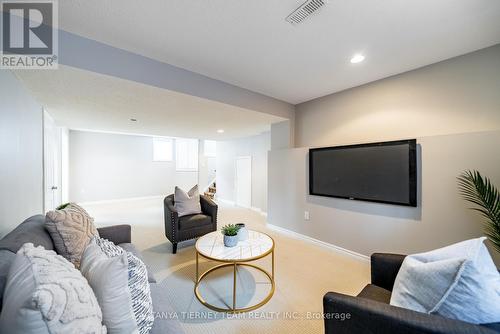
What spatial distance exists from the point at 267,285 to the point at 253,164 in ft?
12.8

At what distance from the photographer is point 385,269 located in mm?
1489

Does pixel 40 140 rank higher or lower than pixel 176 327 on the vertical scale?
higher

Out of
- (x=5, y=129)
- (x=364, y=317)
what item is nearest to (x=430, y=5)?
(x=364, y=317)

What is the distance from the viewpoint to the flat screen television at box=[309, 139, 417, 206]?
2381 mm

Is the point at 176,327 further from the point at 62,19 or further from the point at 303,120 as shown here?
the point at 303,120

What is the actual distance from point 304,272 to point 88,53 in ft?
11.2

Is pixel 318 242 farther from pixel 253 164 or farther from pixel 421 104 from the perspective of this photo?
pixel 253 164

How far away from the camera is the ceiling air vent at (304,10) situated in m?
1.47

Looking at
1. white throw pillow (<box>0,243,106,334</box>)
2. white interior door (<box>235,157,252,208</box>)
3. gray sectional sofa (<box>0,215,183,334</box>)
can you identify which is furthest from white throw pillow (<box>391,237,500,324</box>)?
white interior door (<box>235,157,252,208</box>)

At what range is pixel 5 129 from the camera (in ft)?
5.29

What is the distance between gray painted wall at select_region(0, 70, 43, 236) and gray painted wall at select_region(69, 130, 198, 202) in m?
4.53

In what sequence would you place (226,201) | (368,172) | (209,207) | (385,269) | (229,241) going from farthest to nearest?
(226,201) → (209,207) → (368,172) → (229,241) → (385,269)

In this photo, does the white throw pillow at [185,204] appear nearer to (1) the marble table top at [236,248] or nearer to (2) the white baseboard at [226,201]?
(1) the marble table top at [236,248]

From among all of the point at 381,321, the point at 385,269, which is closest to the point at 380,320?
the point at 381,321
